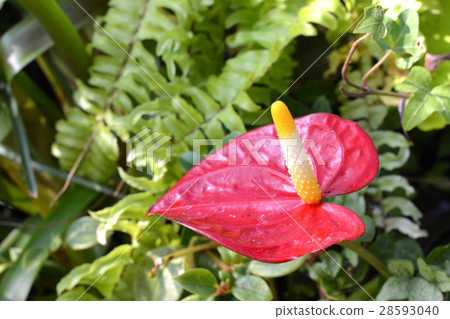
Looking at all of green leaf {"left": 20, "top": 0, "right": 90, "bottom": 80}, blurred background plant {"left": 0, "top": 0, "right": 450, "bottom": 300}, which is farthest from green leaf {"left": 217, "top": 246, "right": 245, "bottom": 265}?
green leaf {"left": 20, "top": 0, "right": 90, "bottom": 80}

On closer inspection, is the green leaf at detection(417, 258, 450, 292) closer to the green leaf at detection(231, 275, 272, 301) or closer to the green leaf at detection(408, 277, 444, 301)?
the green leaf at detection(408, 277, 444, 301)

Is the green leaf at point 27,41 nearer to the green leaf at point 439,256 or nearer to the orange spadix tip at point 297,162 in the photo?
the orange spadix tip at point 297,162

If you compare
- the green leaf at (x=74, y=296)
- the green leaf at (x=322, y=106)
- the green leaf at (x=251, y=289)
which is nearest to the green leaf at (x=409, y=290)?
the green leaf at (x=251, y=289)

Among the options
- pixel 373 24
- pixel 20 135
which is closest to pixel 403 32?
pixel 373 24

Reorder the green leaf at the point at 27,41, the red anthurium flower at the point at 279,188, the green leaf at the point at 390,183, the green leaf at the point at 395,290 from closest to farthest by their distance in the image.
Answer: the red anthurium flower at the point at 279,188 → the green leaf at the point at 395,290 → the green leaf at the point at 390,183 → the green leaf at the point at 27,41

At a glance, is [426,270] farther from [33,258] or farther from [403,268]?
[33,258]

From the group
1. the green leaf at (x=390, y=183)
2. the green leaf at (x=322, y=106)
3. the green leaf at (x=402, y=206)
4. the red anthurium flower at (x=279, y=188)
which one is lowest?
the green leaf at (x=402, y=206)
